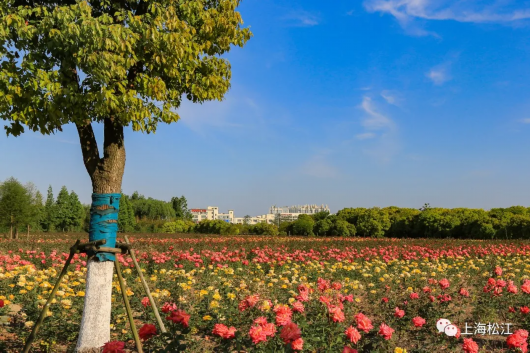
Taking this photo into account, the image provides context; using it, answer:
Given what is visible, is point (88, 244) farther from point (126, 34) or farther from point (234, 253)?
point (234, 253)

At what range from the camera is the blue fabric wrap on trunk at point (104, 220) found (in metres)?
4.80

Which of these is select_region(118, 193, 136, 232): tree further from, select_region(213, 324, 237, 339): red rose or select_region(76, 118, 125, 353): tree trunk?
select_region(213, 324, 237, 339): red rose

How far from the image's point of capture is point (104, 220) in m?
4.82

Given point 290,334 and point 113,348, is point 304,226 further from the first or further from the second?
point 113,348

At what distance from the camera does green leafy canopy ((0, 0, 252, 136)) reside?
430cm

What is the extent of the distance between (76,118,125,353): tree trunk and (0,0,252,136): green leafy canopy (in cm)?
25

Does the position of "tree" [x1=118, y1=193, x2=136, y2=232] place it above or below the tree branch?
below

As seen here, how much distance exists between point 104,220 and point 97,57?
1.83 metres

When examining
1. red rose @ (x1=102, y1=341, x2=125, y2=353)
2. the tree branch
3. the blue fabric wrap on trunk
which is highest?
the tree branch

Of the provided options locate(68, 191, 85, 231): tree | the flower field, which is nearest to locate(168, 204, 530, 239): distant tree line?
the flower field

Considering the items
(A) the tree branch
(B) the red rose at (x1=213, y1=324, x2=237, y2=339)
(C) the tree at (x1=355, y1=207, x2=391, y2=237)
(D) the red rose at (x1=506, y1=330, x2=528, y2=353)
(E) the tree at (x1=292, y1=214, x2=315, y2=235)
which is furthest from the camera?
(E) the tree at (x1=292, y1=214, x2=315, y2=235)

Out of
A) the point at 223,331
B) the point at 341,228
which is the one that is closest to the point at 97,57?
the point at 223,331

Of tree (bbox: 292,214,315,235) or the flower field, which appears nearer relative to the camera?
the flower field

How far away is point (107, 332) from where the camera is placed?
4.79 meters
